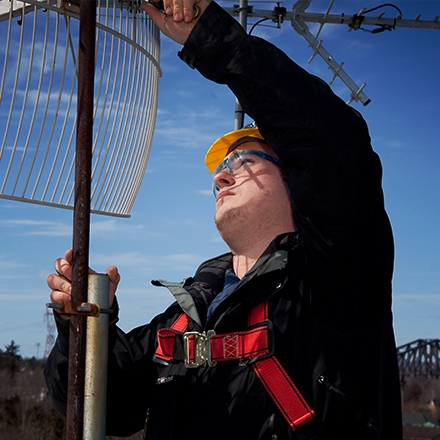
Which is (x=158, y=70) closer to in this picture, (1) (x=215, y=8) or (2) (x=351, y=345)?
(1) (x=215, y=8)

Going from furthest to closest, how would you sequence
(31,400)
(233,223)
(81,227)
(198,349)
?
(31,400) < (233,223) < (198,349) < (81,227)

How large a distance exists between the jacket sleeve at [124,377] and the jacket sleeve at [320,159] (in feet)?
3.69

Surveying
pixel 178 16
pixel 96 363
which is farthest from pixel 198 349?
pixel 178 16

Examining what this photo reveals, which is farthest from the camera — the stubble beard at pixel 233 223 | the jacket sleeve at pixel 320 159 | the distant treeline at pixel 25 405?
the distant treeline at pixel 25 405

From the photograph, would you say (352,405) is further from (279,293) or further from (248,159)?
Result: (248,159)

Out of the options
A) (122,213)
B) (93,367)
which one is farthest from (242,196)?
(93,367)

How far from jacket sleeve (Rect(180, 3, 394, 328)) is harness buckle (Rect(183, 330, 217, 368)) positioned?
1.87 feet

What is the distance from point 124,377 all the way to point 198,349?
667 millimetres

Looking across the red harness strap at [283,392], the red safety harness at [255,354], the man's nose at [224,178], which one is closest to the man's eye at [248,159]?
the man's nose at [224,178]

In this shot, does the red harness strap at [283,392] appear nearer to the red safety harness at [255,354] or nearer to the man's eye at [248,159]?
the red safety harness at [255,354]

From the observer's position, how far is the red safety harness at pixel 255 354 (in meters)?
3.04

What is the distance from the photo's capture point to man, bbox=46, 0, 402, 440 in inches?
110

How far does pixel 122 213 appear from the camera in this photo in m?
3.39

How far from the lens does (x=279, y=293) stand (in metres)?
3.32
